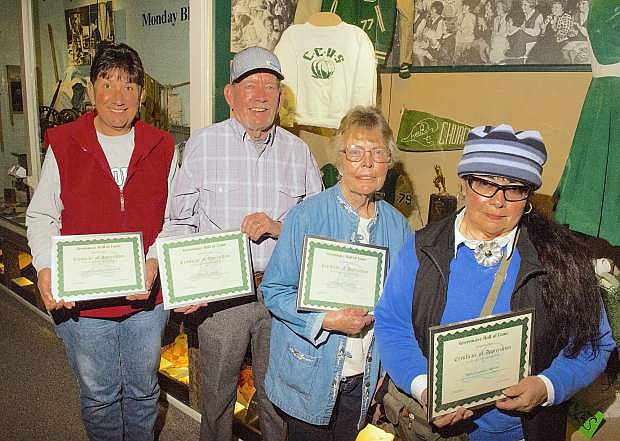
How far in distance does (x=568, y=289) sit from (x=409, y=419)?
538 mm

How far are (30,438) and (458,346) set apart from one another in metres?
2.31

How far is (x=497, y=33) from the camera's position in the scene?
2.47 metres

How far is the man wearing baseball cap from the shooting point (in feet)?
6.16

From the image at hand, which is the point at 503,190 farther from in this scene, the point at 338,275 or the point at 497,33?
the point at 497,33

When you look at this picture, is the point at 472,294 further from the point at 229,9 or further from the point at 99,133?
the point at 229,9

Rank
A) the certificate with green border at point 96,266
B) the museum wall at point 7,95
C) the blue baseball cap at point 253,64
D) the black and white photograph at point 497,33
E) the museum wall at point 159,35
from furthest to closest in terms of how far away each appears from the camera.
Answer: the museum wall at point 7,95, the museum wall at point 159,35, the black and white photograph at point 497,33, the blue baseball cap at point 253,64, the certificate with green border at point 96,266

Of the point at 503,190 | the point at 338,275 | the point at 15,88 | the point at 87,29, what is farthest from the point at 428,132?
the point at 15,88

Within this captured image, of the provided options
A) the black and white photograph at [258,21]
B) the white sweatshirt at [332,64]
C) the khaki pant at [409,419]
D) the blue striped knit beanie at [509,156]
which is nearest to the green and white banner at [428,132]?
the white sweatshirt at [332,64]

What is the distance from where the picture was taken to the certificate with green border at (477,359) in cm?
115

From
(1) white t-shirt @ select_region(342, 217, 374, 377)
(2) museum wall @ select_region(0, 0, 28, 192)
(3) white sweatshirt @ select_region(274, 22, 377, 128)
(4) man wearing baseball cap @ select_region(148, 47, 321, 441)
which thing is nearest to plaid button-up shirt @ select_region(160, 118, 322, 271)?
(4) man wearing baseball cap @ select_region(148, 47, 321, 441)

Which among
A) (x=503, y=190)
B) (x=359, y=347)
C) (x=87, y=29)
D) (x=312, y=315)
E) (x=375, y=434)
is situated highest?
(x=87, y=29)

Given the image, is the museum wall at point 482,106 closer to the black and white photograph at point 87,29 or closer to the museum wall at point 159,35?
the museum wall at point 159,35

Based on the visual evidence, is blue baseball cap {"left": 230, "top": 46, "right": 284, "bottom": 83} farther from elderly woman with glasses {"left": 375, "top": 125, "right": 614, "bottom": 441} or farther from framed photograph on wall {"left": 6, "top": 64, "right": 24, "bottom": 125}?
framed photograph on wall {"left": 6, "top": 64, "right": 24, "bottom": 125}

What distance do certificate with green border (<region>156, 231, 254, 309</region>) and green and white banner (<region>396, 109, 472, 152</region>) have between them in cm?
141
